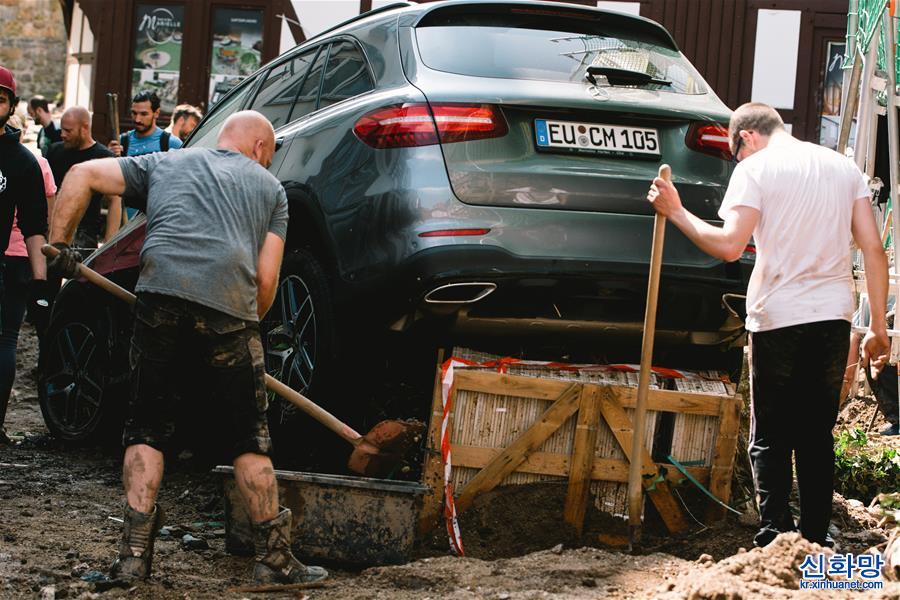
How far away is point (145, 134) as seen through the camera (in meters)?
9.85

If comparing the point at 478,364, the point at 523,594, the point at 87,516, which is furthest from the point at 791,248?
the point at 87,516

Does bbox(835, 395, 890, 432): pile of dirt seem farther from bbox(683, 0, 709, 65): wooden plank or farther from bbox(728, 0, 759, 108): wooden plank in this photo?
bbox(683, 0, 709, 65): wooden plank

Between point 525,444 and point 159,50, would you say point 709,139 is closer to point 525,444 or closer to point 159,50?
point 525,444

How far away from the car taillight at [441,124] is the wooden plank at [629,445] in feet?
3.78

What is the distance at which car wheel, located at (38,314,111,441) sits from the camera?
701 cm

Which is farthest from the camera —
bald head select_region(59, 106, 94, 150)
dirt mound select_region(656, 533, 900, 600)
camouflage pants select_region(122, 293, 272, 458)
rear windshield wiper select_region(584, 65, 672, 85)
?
bald head select_region(59, 106, 94, 150)

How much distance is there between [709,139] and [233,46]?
1405cm

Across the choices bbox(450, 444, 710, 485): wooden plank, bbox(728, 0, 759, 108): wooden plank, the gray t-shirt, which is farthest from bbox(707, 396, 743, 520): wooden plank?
bbox(728, 0, 759, 108): wooden plank

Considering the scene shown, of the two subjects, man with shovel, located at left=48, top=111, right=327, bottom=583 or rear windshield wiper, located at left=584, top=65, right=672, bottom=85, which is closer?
man with shovel, located at left=48, top=111, right=327, bottom=583

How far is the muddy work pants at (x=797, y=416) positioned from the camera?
462cm

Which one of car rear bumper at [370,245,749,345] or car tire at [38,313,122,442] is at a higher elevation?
car rear bumper at [370,245,749,345]

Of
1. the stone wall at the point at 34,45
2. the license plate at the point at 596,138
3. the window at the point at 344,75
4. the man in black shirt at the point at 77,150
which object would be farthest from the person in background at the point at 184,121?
the stone wall at the point at 34,45

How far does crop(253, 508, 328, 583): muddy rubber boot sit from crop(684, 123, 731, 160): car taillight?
7.57ft

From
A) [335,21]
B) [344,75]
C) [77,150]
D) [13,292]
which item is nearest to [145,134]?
[77,150]
